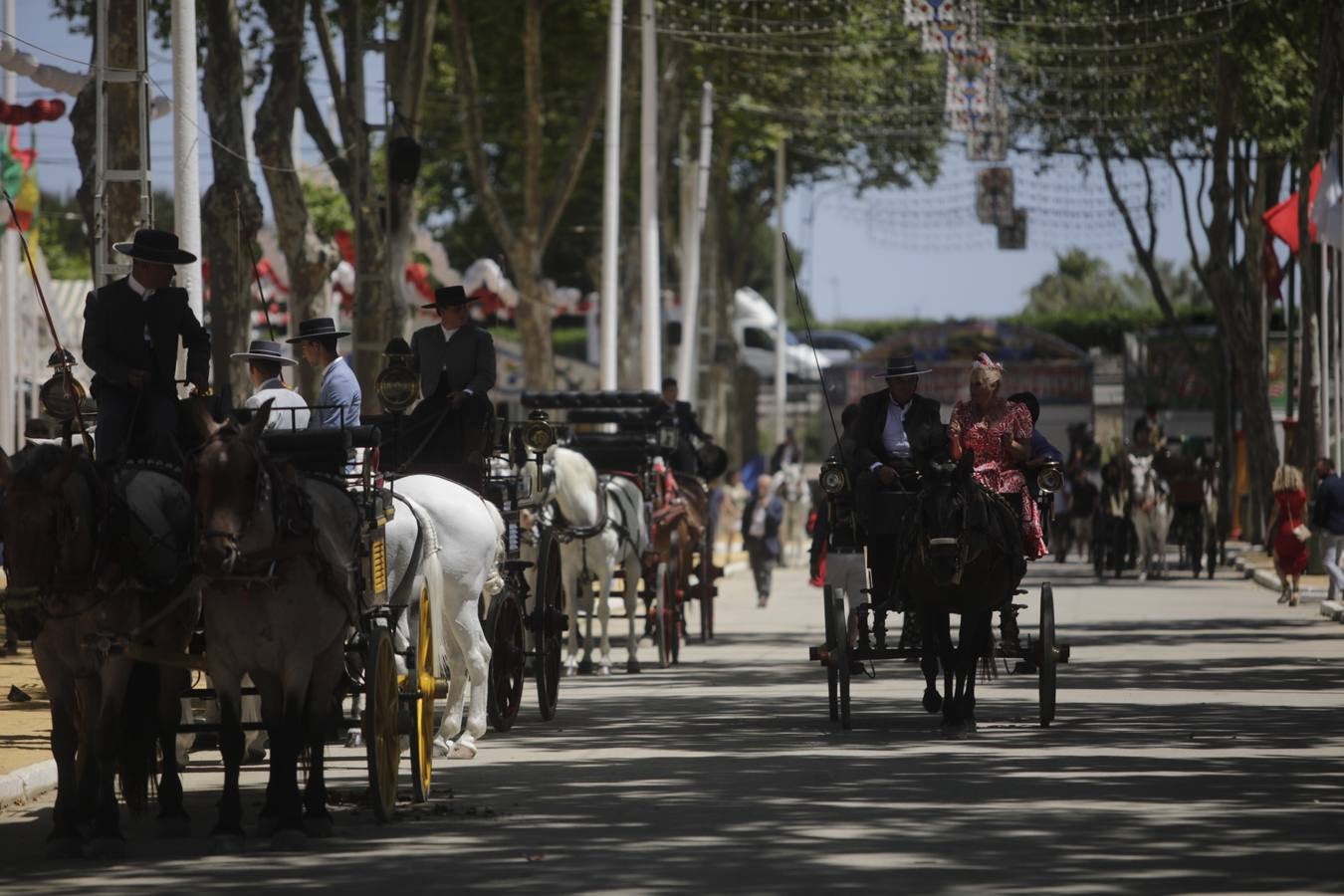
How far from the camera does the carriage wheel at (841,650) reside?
49.7 ft

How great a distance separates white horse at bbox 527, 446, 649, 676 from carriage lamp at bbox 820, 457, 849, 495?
3.54 meters

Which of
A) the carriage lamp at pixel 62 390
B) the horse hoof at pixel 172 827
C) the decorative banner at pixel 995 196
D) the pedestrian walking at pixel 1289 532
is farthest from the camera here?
the decorative banner at pixel 995 196

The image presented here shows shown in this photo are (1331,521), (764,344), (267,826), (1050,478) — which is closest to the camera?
(267,826)

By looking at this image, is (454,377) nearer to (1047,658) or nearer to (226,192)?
(1047,658)

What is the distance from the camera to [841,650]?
15211 mm

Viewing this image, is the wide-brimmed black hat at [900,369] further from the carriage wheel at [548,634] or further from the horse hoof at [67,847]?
the horse hoof at [67,847]

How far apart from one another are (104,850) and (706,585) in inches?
579

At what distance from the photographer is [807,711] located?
1678cm

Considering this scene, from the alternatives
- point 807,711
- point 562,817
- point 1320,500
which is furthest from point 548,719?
point 1320,500

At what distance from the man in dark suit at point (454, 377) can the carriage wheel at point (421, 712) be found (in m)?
2.21

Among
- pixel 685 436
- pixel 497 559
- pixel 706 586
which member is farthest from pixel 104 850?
pixel 685 436

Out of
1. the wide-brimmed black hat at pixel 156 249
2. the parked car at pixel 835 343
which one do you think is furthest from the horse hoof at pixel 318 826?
the parked car at pixel 835 343

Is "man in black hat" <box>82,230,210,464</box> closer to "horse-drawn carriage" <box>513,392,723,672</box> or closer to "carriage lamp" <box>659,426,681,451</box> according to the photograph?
"horse-drawn carriage" <box>513,392,723,672</box>

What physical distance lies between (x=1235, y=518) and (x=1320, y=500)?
91.6 feet
